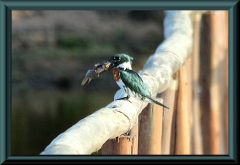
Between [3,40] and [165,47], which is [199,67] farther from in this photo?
[3,40]

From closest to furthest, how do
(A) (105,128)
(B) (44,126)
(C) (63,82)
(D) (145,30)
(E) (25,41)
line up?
(A) (105,128), (B) (44,126), (C) (63,82), (E) (25,41), (D) (145,30)

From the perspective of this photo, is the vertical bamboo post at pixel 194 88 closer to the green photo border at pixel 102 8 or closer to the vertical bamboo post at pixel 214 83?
the vertical bamboo post at pixel 214 83

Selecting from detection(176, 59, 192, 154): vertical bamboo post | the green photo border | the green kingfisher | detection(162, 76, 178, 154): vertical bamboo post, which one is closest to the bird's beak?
the green kingfisher

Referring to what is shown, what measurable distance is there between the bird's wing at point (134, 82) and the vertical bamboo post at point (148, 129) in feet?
0.81

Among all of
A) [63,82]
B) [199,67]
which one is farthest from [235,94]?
[63,82]

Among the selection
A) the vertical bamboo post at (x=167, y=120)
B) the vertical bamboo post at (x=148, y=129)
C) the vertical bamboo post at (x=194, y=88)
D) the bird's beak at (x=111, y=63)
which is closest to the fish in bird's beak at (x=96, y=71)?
the bird's beak at (x=111, y=63)

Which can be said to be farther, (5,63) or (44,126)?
(44,126)

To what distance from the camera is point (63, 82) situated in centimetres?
1502

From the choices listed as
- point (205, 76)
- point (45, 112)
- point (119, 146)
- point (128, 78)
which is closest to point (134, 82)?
point (128, 78)

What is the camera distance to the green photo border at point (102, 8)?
1.81m

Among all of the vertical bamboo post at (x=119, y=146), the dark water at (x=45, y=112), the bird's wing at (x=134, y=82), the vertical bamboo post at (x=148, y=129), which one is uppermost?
the dark water at (x=45, y=112)

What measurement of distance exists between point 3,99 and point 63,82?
1319 centimetres

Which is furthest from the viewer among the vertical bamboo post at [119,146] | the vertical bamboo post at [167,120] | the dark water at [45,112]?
the dark water at [45,112]

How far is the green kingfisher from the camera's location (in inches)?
85.5
